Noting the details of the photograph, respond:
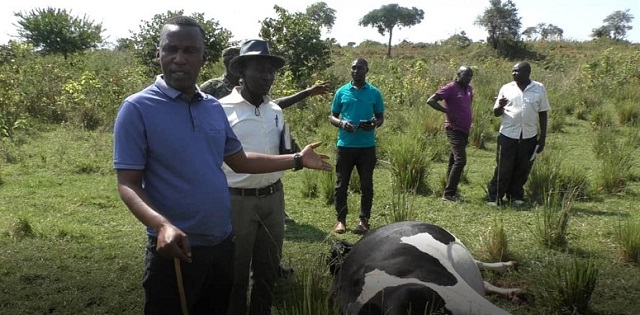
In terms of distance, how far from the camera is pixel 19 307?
3996 mm

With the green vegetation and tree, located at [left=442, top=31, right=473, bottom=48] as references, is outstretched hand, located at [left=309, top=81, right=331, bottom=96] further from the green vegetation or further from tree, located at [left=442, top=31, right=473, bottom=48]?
tree, located at [left=442, top=31, right=473, bottom=48]

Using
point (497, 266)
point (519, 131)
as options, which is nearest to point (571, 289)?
point (497, 266)

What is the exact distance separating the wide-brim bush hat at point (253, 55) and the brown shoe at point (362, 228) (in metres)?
2.62

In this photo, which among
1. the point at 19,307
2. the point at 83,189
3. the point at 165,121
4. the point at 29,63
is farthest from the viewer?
the point at 29,63

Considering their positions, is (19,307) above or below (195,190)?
below

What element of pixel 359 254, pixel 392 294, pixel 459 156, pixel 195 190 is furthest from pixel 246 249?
pixel 459 156

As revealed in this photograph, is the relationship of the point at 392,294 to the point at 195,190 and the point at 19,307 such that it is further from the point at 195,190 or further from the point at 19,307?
the point at 19,307

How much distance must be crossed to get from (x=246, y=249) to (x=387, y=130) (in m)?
7.81

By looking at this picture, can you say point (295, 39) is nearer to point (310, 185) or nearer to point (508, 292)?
point (310, 185)

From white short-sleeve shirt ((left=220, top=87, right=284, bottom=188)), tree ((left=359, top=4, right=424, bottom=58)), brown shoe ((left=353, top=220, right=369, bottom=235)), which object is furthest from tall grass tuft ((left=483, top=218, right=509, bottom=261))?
tree ((left=359, top=4, right=424, bottom=58))

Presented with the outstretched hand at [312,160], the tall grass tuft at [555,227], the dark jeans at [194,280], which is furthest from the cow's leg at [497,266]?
the dark jeans at [194,280]

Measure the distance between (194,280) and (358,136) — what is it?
11.2 feet

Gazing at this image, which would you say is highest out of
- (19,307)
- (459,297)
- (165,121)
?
(165,121)

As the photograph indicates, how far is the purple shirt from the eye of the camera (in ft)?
23.0
